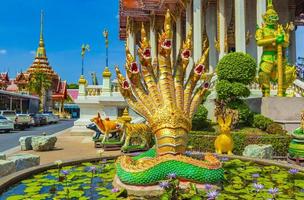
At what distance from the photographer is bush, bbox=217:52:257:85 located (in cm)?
1436

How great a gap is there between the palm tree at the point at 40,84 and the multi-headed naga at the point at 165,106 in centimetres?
5275

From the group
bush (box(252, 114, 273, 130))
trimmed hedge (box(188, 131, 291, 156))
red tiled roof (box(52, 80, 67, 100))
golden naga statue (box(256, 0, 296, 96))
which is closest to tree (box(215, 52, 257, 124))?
bush (box(252, 114, 273, 130))

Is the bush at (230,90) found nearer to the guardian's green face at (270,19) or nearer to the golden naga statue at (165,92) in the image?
the guardian's green face at (270,19)

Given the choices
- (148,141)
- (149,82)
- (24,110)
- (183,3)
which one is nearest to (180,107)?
(149,82)

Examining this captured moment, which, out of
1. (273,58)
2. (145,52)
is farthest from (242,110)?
(145,52)

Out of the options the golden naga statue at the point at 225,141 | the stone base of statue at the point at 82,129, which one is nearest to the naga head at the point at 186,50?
the golden naga statue at the point at 225,141

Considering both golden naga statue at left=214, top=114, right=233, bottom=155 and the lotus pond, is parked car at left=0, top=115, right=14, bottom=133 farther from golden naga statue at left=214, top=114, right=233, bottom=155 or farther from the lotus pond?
the lotus pond

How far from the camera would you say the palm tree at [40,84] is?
182ft

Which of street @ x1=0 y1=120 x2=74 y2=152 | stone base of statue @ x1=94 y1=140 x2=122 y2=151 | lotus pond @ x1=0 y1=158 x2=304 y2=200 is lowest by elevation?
street @ x1=0 y1=120 x2=74 y2=152

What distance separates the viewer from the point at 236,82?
47.2 ft

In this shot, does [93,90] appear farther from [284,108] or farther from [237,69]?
[284,108]

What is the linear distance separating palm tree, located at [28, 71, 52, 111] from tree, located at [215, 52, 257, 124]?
149 feet

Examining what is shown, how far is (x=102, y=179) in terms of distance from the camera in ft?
19.1

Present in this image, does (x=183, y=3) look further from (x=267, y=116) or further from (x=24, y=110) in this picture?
(x=24, y=110)
